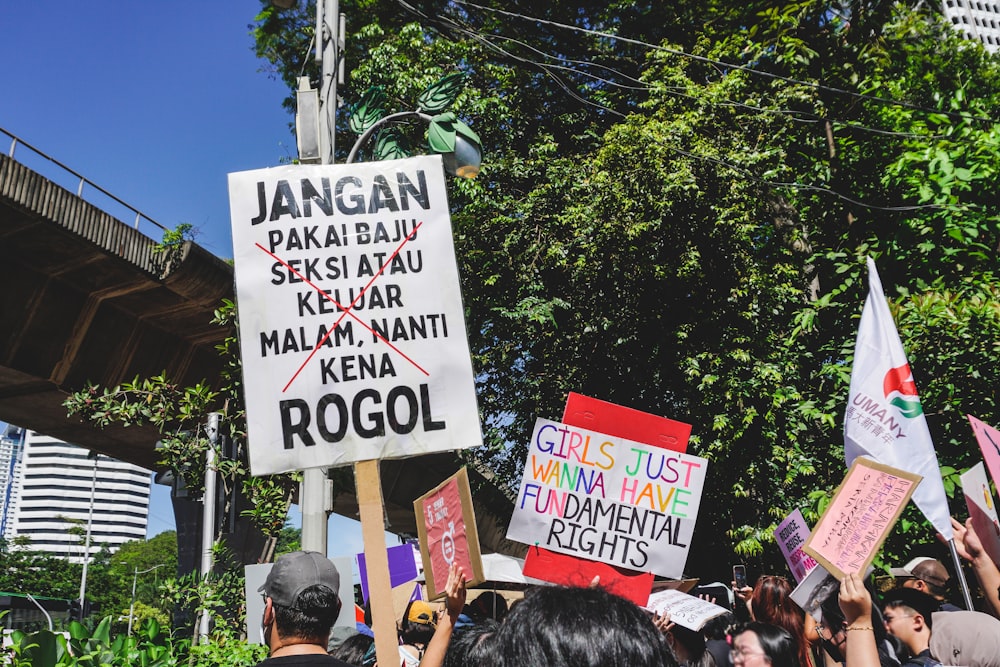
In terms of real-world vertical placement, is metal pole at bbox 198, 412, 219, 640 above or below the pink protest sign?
above

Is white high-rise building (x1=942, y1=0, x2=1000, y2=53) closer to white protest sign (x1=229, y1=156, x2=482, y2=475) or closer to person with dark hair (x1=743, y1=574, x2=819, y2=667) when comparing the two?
person with dark hair (x1=743, y1=574, x2=819, y2=667)

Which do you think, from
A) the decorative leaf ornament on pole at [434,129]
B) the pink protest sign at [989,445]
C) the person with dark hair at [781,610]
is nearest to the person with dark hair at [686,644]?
the person with dark hair at [781,610]

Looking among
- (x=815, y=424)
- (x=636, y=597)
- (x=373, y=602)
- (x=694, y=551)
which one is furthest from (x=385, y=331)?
(x=694, y=551)

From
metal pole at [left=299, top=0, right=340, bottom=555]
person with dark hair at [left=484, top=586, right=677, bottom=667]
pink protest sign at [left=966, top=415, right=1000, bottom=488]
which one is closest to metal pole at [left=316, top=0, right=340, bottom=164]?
metal pole at [left=299, top=0, right=340, bottom=555]

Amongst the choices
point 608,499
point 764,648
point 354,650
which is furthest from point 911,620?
point 354,650

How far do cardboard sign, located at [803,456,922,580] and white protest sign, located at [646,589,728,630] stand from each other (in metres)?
1.30

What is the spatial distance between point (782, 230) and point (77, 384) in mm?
10539

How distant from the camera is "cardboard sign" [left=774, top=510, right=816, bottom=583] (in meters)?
6.08

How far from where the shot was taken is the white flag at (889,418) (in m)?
5.45

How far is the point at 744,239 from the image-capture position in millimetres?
11664

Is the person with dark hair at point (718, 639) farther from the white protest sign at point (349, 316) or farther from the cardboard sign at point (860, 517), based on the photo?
the white protest sign at point (349, 316)

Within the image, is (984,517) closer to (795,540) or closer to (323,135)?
(795,540)

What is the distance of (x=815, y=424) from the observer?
1144cm

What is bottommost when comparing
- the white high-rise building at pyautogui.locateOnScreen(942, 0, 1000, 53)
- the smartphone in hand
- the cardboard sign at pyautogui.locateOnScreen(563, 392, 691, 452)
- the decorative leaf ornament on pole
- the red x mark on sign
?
the smartphone in hand
